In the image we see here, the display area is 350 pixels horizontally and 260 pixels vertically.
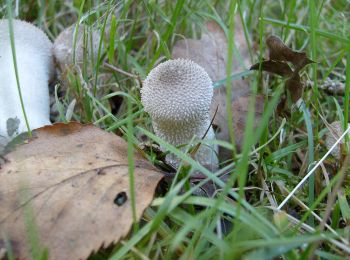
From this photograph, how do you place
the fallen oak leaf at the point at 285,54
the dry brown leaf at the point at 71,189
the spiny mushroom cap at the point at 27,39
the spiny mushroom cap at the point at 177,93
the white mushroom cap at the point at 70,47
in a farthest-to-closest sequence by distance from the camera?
the white mushroom cap at the point at 70,47
the spiny mushroom cap at the point at 27,39
the fallen oak leaf at the point at 285,54
the spiny mushroom cap at the point at 177,93
the dry brown leaf at the point at 71,189

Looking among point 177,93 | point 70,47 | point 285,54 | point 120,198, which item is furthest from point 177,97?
point 70,47

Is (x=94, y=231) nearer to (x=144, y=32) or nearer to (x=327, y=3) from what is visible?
(x=144, y=32)

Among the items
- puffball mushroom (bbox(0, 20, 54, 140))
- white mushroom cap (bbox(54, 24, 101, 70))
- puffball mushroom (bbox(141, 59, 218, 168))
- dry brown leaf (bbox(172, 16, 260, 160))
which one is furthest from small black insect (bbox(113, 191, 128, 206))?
white mushroom cap (bbox(54, 24, 101, 70))

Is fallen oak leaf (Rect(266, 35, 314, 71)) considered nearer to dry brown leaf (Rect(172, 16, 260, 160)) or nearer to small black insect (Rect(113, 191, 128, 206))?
dry brown leaf (Rect(172, 16, 260, 160))

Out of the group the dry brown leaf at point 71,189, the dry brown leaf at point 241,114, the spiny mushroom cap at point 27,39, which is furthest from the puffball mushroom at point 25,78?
the dry brown leaf at point 241,114

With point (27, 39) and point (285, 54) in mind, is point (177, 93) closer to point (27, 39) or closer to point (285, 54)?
point (285, 54)

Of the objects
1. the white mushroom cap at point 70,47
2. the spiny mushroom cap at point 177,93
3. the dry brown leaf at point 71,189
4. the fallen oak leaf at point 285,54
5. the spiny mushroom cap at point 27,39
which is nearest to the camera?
the dry brown leaf at point 71,189

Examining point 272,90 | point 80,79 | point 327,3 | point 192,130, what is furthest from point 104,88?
point 327,3

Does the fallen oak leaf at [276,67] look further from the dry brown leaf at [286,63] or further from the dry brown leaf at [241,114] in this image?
the dry brown leaf at [241,114]
